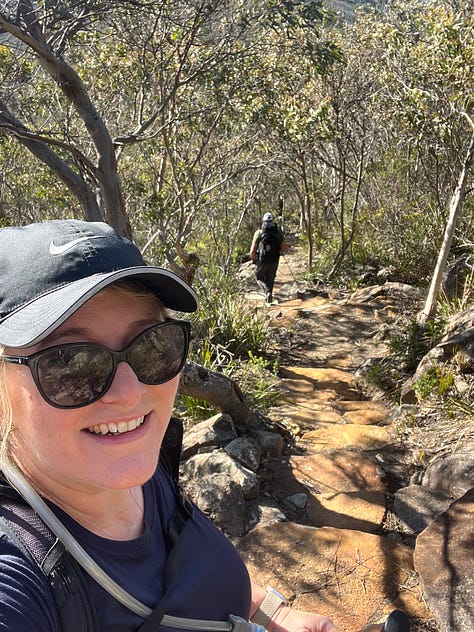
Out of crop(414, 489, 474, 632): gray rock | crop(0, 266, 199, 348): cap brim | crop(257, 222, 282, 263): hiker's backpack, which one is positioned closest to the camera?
crop(0, 266, 199, 348): cap brim

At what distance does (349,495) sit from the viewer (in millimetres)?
4035

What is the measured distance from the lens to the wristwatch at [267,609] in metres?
1.71

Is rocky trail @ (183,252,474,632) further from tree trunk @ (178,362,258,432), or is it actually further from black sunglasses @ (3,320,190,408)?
black sunglasses @ (3,320,190,408)

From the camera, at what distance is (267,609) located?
1.72m

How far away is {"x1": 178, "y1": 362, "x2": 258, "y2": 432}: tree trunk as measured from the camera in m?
4.46

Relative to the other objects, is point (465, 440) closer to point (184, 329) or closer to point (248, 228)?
point (184, 329)

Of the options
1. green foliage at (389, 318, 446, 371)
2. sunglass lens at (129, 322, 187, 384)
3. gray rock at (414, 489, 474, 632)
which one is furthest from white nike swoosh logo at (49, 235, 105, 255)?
green foliage at (389, 318, 446, 371)

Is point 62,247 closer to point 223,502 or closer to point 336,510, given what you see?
Answer: point 223,502

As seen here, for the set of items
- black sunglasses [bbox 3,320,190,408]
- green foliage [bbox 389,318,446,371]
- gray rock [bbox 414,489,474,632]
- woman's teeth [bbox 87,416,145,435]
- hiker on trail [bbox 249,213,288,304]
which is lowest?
green foliage [bbox 389,318,446,371]

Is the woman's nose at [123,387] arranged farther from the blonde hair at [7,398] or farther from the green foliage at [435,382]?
the green foliage at [435,382]

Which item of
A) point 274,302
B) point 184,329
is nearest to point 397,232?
point 274,302

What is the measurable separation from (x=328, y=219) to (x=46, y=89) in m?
9.67

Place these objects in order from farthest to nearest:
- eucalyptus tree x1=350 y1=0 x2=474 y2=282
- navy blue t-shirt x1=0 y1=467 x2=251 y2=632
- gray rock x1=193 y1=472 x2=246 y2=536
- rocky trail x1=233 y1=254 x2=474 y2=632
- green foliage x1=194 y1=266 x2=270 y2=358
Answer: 1. green foliage x1=194 y1=266 x2=270 y2=358
2. eucalyptus tree x1=350 y1=0 x2=474 y2=282
3. gray rock x1=193 y1=472 x2=246 y2=536
4. rocky trail x1=233 y1=254 x2=474 y2=632
5. navy blue t-shirt x1=0 y1=467 x2=251 y2=632

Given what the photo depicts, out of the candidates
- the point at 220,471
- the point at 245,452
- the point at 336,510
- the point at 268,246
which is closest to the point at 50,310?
the point at 220,471
